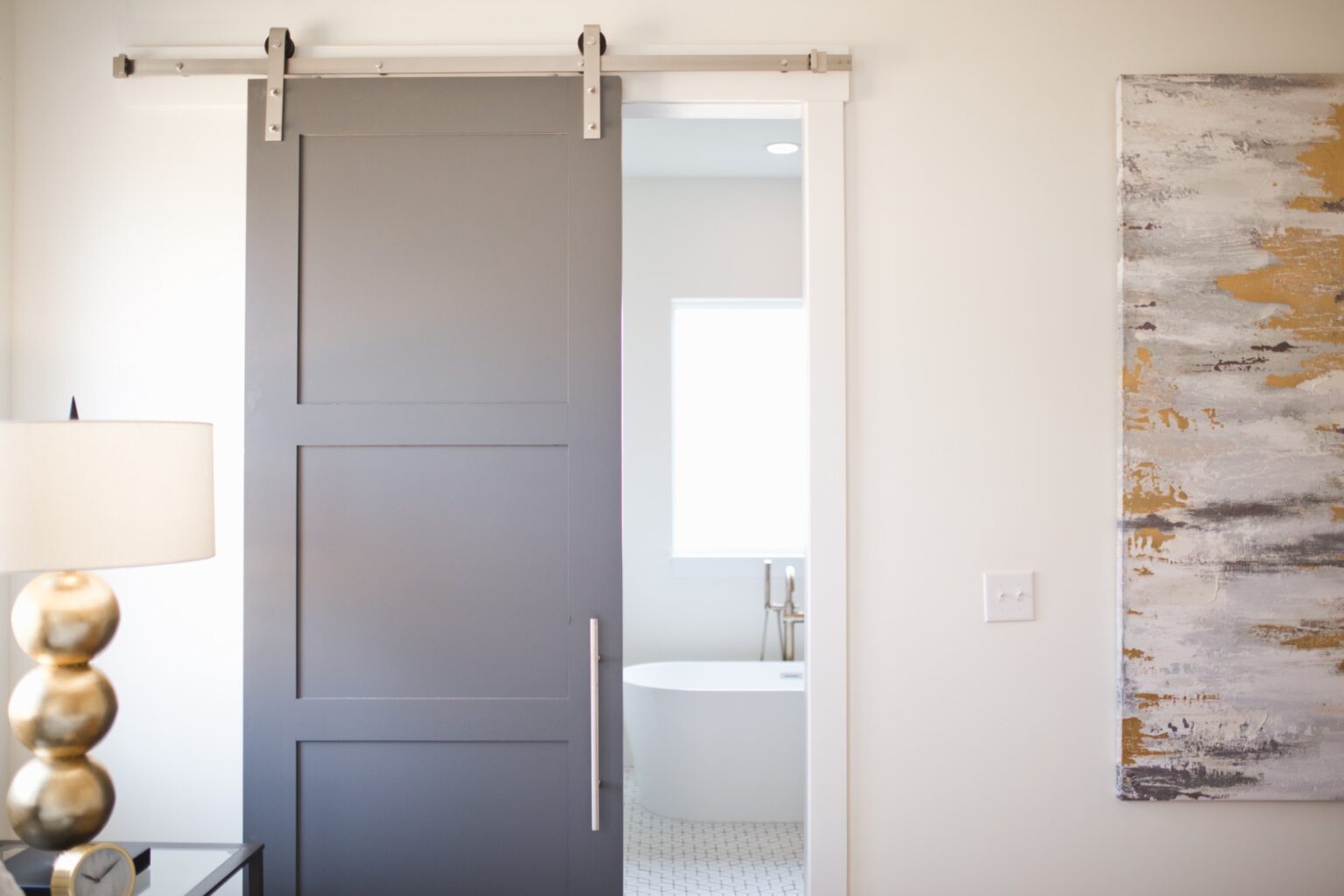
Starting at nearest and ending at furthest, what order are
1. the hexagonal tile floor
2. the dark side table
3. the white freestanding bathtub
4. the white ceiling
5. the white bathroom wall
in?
1. the dark side table
2. the hexagonal tile floor
3. the white freestanding bathtub
4. the white ceiling
5. the white bathroom wall

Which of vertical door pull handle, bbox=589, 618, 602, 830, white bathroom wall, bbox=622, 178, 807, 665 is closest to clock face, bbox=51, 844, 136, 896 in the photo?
vertical door pull handle, bbox=589, 618, 602, 830

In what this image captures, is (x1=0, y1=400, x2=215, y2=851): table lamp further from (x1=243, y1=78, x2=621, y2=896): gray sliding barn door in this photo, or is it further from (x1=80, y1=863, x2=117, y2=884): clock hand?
(x1=243, y1=78, x2=621, y2=896): gray sliding barn door

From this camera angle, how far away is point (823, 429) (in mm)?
2078

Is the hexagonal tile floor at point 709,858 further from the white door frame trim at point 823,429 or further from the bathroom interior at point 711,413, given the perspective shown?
the white door frame trim at point 823,429

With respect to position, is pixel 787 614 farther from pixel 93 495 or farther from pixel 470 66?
pixel 93 495

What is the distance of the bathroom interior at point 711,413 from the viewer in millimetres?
4000

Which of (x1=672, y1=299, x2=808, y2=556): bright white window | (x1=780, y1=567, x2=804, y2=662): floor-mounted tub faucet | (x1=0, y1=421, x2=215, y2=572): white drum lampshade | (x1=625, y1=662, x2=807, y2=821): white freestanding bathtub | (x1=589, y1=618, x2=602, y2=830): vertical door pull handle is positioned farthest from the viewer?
(x1=672, y1=299, x2=808, y2=556): bright white window

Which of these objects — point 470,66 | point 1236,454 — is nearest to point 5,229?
point 470,66

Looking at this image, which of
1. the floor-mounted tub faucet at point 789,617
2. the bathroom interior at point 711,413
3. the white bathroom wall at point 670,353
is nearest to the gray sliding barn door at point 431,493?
the bathroom interior at point 711,413

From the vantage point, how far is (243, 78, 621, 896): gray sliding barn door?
6.68ft

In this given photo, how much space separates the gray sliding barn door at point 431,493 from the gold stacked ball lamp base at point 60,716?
45cm

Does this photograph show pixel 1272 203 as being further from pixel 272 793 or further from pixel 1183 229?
pixel 272 793

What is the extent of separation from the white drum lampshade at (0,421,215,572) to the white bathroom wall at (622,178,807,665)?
107 inches

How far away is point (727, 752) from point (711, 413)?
1.63 m
